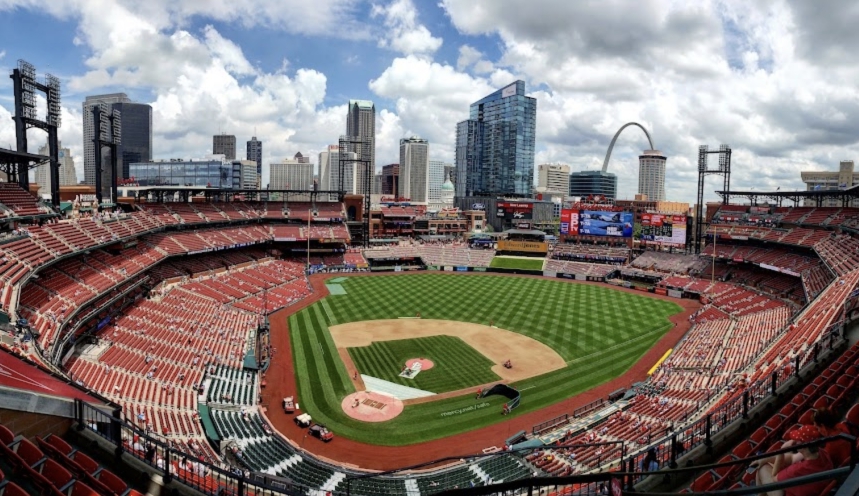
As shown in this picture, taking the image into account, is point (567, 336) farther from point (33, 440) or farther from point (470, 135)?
point (470, 135)

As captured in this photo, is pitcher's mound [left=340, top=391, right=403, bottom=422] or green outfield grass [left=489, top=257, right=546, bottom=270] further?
green outfield grass [left=489, top=257, right=546, bottom=270]

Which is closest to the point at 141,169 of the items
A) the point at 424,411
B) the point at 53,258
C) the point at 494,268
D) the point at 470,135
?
the point at 470,135

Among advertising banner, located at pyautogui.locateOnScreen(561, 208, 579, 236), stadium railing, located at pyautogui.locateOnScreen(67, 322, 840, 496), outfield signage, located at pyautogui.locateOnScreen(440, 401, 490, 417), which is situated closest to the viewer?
stadium railing, located at pyautogui.locateOnScreen(67, 322, 840, 496)

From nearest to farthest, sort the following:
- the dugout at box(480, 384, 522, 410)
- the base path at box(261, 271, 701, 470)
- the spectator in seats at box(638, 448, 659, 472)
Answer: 1. the spectator in seats at box(638, 448, 659, 472)
2. the base path at box(261, 271, 701, 470)
3. the dugout at box(480, 384, 522, 410)

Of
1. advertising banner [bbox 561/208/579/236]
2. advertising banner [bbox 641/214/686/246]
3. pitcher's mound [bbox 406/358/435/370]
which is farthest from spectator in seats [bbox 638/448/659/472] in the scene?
advertising banner [bbox 561/208/579/236]

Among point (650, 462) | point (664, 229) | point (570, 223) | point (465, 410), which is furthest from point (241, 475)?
point (570, 223)

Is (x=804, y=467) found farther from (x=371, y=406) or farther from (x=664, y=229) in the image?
(x=664, y=229)

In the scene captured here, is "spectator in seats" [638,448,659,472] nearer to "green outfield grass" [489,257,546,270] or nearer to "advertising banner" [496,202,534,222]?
"green outfield grass" [489,257,546,270]

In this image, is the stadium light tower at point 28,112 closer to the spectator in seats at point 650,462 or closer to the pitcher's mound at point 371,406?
the pitcher's mound at point 371,406
